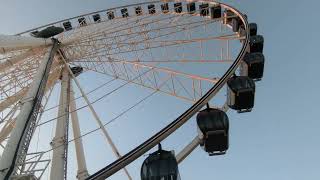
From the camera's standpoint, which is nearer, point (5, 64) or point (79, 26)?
point (5, 64)

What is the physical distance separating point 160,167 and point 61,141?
20.3 feet

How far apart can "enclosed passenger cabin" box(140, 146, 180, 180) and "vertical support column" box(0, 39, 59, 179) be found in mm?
3509

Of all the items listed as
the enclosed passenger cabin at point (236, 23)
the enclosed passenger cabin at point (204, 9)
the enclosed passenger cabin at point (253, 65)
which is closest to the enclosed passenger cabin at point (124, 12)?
the enclosed passenger cabin at point (204, 9)

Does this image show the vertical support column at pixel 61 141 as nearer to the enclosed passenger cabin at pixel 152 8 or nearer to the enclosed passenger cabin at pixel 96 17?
the enclosed passenger cabin at pixel 152 8

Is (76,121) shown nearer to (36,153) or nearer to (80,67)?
(36,153)

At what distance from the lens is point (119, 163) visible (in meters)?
6.71

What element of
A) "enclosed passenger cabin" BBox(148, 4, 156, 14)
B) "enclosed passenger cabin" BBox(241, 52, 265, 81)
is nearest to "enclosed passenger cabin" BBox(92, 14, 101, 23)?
"enclosed passenger cabin" BBox(148, 4, 156, 14)

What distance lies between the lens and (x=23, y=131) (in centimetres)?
1058

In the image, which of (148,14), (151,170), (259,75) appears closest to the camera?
(151,170)

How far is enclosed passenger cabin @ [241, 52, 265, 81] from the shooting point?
12156 mm

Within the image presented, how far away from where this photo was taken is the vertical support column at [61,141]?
11.6 meters

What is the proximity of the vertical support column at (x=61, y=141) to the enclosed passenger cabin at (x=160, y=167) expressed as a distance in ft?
14.7

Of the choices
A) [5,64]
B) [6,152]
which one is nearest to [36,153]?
[6,152]

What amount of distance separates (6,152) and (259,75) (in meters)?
6.98
